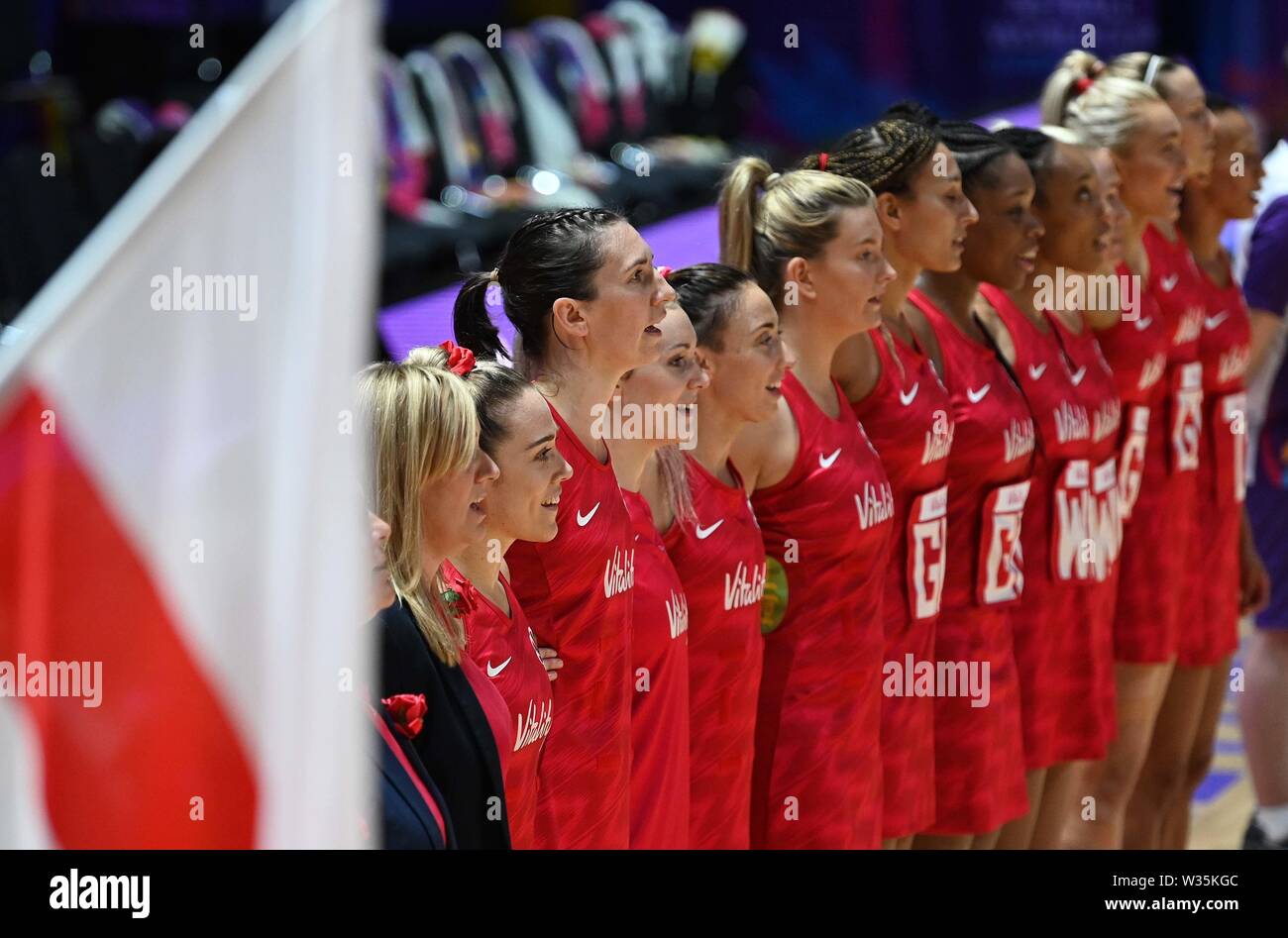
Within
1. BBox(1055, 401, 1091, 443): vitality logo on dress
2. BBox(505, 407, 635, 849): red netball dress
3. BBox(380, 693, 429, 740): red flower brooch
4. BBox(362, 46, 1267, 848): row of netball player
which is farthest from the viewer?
BBox(1055, 401, 1091, 443): vitality logo on dress

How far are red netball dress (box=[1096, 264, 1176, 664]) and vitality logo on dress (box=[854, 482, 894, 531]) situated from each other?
122cm

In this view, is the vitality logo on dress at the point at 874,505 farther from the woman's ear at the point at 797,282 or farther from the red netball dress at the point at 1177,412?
the red netball dress at the point at 1177,412

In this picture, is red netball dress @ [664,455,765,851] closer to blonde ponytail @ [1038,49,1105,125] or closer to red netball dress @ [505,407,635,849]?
red netball dress @ [505,407,635,849]

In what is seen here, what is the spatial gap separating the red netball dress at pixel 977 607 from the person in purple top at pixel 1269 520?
1.55 meters

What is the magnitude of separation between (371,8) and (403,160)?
331 inches

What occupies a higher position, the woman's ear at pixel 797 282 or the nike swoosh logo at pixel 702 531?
the woman's ear at pixel 797 282

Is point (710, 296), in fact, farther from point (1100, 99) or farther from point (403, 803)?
point (1100, 99)

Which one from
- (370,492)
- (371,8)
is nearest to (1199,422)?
(370,492)

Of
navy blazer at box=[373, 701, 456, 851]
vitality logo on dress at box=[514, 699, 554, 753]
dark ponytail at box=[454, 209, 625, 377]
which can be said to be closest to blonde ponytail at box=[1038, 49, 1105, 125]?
dark ponytail at box=[454, 209, 625, 377]

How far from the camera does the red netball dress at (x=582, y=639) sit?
9.37ft

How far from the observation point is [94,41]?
35.3 ft

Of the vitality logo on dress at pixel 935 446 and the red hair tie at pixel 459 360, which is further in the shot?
the vitality logo on dress at pixel 935 446

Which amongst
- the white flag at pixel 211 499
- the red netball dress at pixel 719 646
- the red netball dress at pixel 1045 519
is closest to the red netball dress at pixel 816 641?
the red netball dress at pixel 719 646

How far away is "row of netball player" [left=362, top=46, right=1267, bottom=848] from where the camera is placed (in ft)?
8.70
